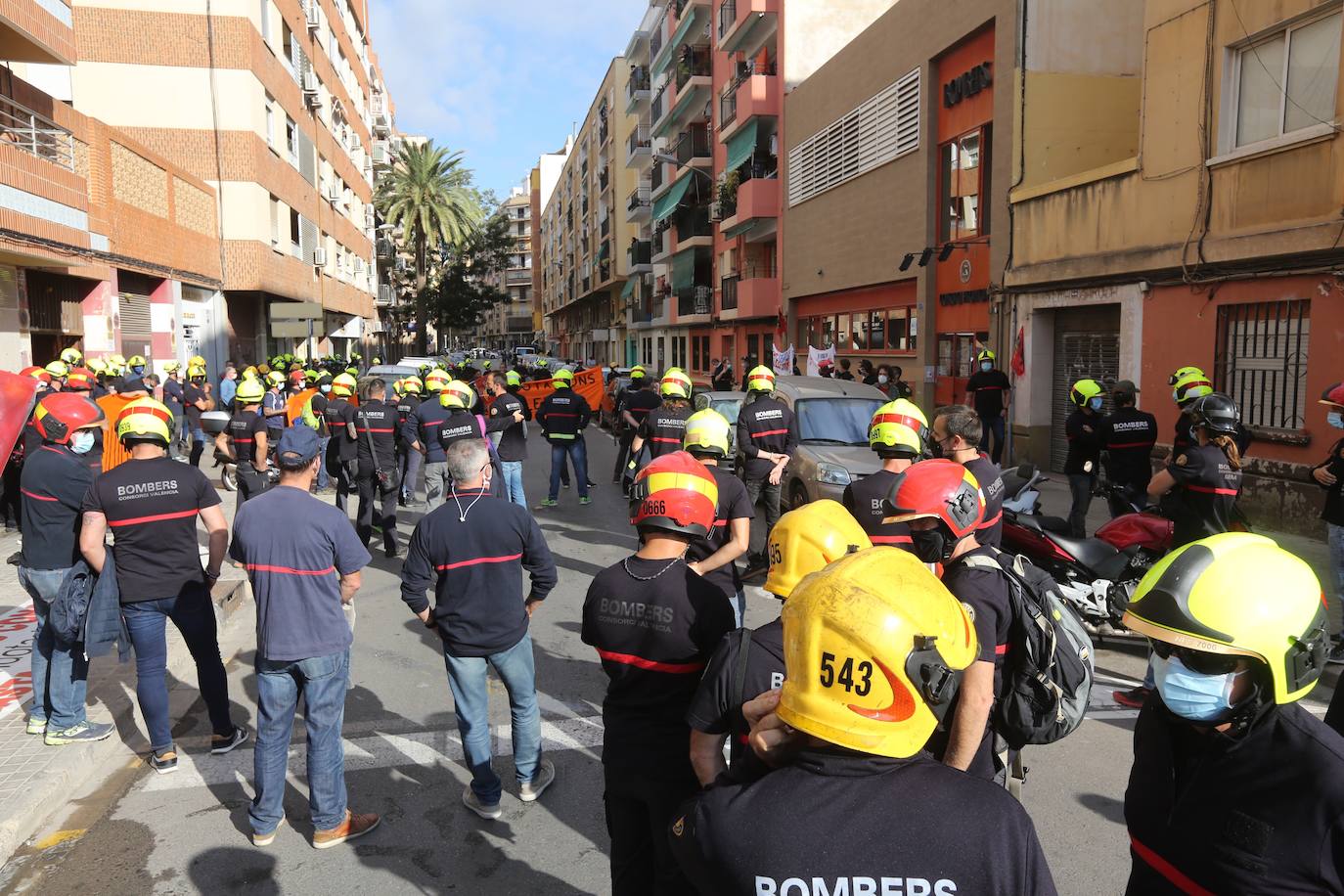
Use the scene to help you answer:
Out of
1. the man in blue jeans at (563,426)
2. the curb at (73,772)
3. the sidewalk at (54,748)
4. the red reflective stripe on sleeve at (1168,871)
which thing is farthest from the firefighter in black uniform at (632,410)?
the red reflective stripe on sleeve at (1168,871)

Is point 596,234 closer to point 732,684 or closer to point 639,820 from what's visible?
point 639,820

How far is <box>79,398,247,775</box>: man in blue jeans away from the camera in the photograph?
4539 mm

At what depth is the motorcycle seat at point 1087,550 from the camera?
264 inches

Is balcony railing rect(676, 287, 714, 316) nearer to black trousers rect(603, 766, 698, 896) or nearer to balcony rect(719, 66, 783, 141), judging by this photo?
balcony rect(719, 66, 783, 141)

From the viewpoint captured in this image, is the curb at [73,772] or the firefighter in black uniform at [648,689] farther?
the curb at [73,772]

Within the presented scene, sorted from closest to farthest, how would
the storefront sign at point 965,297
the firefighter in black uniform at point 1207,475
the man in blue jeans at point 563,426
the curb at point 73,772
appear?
the curb at point 73,772, the firefighter in black uniform at point 1207,475, the man in blue jeans at point 563,426, the storefront sign at point 965,297

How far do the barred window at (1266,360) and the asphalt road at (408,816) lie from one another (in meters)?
6.57

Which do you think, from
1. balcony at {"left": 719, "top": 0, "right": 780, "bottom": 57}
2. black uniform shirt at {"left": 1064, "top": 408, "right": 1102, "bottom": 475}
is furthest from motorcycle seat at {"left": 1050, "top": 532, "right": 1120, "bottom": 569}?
balcony at {"left": 719, "top": 0, "right": 780, "bottom": 57}

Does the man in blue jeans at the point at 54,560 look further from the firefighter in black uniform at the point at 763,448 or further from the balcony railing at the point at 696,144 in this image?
the balcony railing at the point at 696,144

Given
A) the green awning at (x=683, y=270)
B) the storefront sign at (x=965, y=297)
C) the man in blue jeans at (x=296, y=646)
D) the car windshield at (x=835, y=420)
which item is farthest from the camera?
the green awning at (x=683, y=270)

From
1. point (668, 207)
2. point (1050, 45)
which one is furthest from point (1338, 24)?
point (668, 207)

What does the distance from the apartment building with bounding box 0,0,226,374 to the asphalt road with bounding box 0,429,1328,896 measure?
1259 cm

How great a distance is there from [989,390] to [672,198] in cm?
2835

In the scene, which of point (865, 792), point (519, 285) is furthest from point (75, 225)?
point (519, 285)
